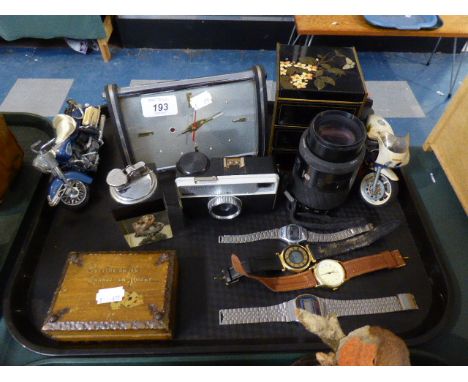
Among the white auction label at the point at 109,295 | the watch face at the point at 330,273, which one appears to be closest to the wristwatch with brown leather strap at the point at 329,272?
the watch face at the point at 330,273

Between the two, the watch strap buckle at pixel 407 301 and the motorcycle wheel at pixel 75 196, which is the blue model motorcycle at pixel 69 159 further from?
the watch strap buckle at pixel 407 301

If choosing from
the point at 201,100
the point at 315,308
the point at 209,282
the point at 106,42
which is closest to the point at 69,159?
the point at 201,100

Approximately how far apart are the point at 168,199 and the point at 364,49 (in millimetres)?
1666

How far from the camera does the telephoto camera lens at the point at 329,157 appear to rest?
2.60 ft

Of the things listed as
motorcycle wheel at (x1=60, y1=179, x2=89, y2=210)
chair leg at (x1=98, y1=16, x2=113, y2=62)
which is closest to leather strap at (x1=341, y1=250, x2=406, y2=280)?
motorcycle wheel at (x1=60, y1=179, x2=89, y2=210)

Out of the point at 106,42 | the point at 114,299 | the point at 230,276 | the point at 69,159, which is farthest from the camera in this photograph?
the point at 106,42

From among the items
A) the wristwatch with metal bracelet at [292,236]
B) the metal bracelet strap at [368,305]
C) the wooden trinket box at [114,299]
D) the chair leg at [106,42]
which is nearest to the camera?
the wooden trinket box at [114,299]

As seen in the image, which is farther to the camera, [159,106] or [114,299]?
[159,106]

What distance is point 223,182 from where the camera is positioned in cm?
82

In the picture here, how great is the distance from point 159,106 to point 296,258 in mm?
529

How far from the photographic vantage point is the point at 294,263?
860 millimetres

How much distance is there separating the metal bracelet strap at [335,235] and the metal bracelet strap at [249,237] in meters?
0.09

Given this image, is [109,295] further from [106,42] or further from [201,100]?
[106,42]

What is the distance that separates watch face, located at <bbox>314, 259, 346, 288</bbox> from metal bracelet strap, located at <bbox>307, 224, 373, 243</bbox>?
0.07m
